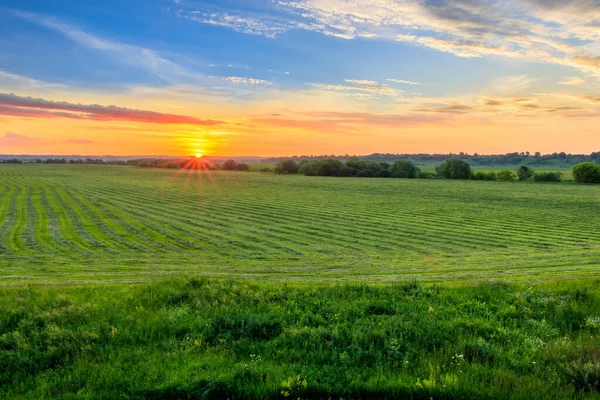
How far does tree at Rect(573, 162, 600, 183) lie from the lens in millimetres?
125375

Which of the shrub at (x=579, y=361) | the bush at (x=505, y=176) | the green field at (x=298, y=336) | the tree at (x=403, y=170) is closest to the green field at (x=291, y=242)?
the green field at (x=298, y=336)

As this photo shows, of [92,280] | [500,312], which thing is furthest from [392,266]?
[92,280]

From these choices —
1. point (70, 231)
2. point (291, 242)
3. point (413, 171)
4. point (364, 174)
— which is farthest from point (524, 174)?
point (70, 231)

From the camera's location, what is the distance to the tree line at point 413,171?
13012cm

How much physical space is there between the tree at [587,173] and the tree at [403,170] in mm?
54918

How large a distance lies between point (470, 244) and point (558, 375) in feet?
87.4

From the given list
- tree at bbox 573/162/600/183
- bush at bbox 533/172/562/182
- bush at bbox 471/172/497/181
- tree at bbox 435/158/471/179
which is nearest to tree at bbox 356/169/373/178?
tree at bbox 435/158/471/179

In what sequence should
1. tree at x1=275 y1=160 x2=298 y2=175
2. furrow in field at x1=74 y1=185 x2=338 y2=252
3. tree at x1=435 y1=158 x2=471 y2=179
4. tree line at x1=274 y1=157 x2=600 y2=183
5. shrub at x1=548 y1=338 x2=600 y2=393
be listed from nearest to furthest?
shrub at x1=548 y1=338 x2=600 y2=393 < furrow in field at x1=74 y1=185 x2=338 y2=252 < tree line at x1=274 y1=157 x2=600 y2=183 < tree at x1=435 y1=158 x2=471 y2=179 < tree at x1=275 y1=160 x2=298 y2=175

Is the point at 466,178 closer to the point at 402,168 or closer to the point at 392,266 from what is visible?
the point at 402,168

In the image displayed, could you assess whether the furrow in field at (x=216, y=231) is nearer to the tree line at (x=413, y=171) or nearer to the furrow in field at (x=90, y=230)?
the furrow in field at (x=90, y=230)

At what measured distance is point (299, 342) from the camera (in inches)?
313

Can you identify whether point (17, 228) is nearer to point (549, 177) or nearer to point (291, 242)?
point (291, 242)

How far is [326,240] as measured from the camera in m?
32.9

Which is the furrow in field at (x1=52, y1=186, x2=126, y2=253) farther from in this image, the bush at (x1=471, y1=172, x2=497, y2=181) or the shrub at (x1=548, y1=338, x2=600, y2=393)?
the bush at (x1=471, y1=172, x2=497, y2=181)
